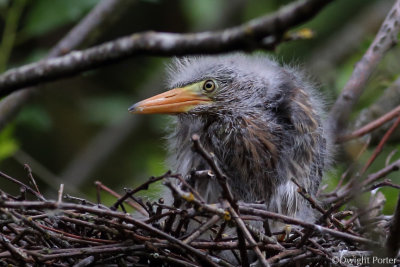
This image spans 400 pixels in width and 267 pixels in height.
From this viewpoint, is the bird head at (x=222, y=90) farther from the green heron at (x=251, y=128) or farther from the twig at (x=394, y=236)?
the twig at (x=394, y=236)

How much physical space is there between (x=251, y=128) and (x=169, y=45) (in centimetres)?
131

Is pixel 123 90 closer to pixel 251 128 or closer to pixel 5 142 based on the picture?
pixel 5 142

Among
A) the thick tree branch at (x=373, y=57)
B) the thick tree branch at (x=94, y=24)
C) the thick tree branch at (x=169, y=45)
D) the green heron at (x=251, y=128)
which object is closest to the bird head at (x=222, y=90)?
the green heron at (x=251, y=128)

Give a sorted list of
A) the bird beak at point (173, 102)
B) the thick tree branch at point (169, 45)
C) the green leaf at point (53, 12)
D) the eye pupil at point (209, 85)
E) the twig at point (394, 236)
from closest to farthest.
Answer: the thick tree branch at point (169, 45), the twig at point (394, 236), the bird beak at point (173, 102), the eye pupil at point (209, 85), the green leaf at point (53, 12)

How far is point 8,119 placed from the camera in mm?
3203

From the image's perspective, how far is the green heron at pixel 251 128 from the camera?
2697mm

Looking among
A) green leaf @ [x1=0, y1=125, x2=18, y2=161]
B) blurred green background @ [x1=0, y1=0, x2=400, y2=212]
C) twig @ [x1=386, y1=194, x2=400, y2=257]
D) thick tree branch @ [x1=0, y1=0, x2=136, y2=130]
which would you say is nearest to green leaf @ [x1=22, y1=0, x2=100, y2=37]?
thick tree branch @ [x1=0, y1=0, x2=136, y2=130]

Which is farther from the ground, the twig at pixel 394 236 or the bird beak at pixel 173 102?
the bird beak at pixel 173 102

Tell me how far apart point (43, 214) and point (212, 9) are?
10.1ft

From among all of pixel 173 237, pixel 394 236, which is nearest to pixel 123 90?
pixel 173 237

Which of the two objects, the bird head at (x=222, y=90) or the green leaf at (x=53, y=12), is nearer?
the bird head at (x=222, y=90)

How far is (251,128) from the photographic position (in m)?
2.77

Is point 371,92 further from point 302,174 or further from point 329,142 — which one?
point 302,174

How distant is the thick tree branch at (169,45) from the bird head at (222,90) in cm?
107
